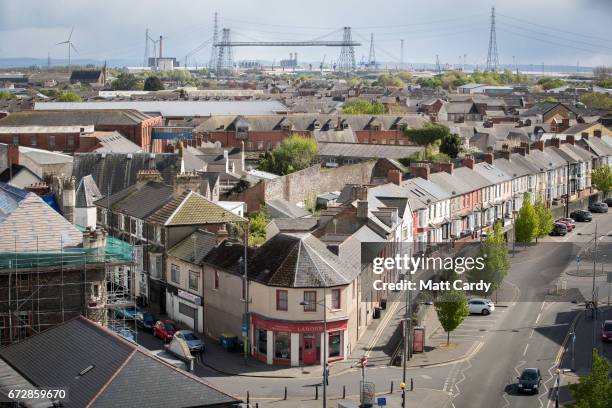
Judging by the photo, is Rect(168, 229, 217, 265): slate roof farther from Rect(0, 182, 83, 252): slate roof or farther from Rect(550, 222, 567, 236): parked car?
Rect(550, 222, 567, 236): parked car

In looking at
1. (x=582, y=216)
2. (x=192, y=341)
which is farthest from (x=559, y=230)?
(x=192, y=341)

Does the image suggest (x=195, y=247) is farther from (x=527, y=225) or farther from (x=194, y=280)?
(x=527, y=225)

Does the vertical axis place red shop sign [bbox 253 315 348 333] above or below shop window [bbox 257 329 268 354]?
above

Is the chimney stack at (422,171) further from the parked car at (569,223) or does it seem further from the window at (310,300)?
the window at (310,300)

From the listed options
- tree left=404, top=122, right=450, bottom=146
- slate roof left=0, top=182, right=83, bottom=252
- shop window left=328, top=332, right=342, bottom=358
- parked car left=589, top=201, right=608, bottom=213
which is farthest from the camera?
tree left=404, top=122, right=450, bottom=146

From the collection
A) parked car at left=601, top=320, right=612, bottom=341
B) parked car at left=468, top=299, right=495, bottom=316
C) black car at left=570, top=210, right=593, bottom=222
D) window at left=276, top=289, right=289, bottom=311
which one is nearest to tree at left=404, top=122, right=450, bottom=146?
black car at left=570, top=210, right=593, bottom=222

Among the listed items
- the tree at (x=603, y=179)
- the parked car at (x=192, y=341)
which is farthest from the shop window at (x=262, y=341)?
the tree at (x=603, y=179)

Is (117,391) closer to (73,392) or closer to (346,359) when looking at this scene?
(73,392)
